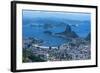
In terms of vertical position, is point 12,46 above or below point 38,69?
above

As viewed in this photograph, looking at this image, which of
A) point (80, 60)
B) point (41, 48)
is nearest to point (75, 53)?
point (80, 60)

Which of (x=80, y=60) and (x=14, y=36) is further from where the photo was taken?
(x=80, y=60)

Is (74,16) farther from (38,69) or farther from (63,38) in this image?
(38,69)

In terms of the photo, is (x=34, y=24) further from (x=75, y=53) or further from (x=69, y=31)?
(x=75, y=53)

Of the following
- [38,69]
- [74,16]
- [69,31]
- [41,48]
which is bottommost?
[38,69]
